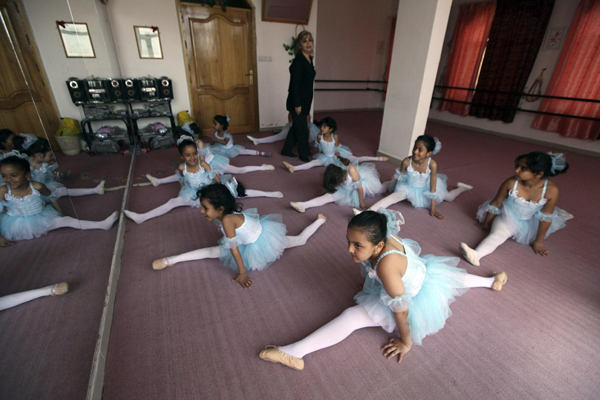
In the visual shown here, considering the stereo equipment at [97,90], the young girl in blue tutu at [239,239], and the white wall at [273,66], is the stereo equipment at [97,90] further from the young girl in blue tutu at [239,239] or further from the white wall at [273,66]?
the white wall at [273,66]

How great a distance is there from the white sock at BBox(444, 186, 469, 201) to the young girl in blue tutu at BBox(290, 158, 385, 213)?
664 mm

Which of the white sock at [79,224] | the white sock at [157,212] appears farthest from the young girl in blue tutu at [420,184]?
the white sock at [79,224]

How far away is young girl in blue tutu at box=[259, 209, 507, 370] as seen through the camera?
1.21m

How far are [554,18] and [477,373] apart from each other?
21.1ft

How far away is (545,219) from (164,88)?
5.21 meters

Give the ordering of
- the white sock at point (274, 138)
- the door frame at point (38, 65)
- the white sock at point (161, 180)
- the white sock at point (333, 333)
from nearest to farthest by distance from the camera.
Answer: the door frame at point (38, 65) < the white sock at point (333, 333) < the white sock at point (161, 180) < the white sock at point (274, 138)

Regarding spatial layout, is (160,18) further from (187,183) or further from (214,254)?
(214,254)

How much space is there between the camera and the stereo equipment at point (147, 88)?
4395 mm

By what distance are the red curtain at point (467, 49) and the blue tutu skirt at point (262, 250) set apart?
6.33 metres

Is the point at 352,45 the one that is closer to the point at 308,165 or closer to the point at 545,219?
the point at 308,165

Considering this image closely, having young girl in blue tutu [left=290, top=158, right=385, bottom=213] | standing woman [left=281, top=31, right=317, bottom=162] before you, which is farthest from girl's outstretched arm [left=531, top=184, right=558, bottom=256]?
standing woman [left=281, top=31, right=317, bottom=162]

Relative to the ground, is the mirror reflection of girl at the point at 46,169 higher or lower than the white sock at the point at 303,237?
higher

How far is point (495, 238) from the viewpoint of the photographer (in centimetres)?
215

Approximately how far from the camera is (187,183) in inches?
108
